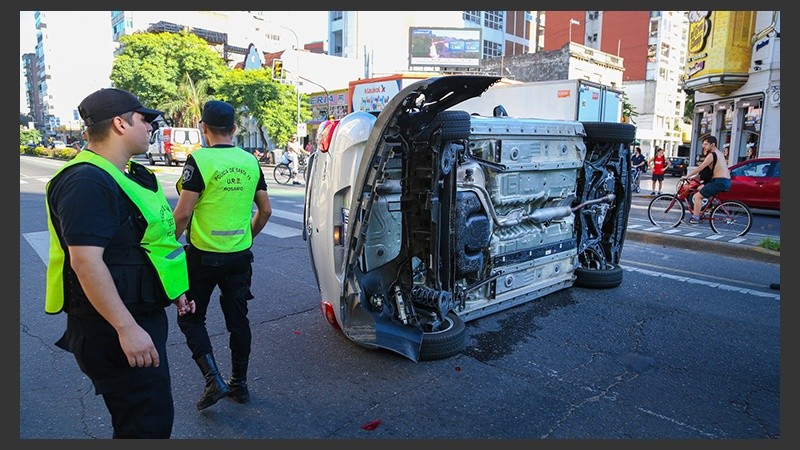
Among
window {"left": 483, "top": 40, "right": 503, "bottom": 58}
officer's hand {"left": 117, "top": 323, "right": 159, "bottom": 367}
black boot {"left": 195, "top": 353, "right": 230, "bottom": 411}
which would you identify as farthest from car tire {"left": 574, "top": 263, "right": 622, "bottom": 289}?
window {"left": 483, "top": 40, "right": 503, "bottom": 58}

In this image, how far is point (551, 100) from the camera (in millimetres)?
14930

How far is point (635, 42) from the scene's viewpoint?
196 ft

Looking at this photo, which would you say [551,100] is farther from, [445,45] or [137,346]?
[445,45]

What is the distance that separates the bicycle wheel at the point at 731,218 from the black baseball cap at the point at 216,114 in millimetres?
9779

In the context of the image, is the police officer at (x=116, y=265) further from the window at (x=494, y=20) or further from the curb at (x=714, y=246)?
the window at (x=494, y=20)

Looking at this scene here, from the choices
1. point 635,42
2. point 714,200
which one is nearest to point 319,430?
point 714,200

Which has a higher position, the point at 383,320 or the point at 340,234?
the point at 340,234

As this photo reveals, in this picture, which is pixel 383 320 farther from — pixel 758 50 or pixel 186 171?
pixel 758 50

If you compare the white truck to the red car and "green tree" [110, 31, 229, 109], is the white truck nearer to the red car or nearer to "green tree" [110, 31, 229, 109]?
the red car


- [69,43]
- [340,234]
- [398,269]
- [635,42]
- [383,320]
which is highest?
[69,43]

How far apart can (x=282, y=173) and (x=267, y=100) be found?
1511 centimetres

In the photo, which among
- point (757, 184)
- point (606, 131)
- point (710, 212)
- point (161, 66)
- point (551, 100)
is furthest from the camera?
point (161, 66)

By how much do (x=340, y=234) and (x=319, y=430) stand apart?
1333 millimetres

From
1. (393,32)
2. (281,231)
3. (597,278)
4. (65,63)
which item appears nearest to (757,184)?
(597,278)
